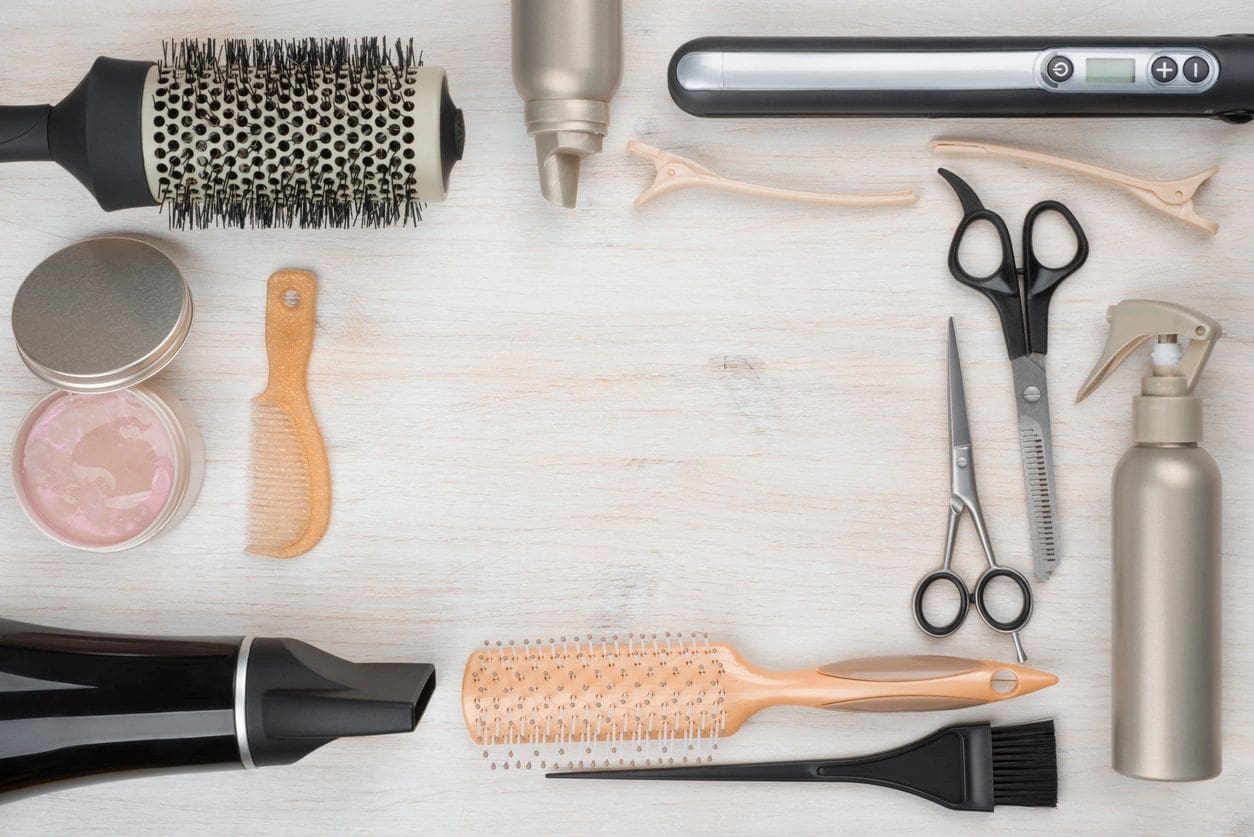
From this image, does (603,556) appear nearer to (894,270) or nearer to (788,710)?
(788,710)

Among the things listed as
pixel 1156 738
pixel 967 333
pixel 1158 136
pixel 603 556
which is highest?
pixel 1158 136

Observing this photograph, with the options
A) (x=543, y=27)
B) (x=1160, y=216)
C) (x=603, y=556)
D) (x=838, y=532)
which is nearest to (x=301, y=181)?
(x=543, y=27)

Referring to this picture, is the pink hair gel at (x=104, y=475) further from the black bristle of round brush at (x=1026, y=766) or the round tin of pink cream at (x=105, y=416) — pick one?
the black bristle of round brush at (x=1026, y=766)

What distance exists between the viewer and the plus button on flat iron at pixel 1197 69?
62 cm

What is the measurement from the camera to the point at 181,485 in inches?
24.9

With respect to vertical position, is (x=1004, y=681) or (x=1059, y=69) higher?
(x=1059, y=69)

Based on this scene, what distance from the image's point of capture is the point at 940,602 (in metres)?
0.67

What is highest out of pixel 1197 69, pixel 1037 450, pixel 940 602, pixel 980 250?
pixel 1197 69

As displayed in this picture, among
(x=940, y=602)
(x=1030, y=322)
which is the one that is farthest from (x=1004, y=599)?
(x=1030, y=322)

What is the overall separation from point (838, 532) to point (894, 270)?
18cm

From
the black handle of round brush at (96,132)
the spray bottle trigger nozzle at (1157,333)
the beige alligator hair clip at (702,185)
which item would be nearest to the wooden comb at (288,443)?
the black handle of round brush at (96,132)

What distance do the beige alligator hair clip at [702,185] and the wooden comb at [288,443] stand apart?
9.4 inches

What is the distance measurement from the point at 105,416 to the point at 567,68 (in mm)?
370

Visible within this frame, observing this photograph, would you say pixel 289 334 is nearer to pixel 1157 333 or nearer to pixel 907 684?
pixel 907 684
